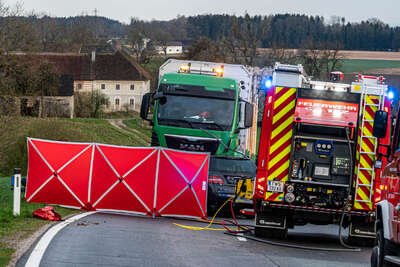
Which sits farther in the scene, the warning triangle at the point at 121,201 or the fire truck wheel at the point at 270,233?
the warning triangle at the point at 121,201

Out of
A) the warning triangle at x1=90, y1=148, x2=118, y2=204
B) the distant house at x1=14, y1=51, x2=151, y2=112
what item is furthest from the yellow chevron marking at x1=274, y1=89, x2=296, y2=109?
the distant house at x1=14, y1=51, x2=151, y2=112

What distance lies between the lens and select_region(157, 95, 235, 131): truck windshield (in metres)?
24.8

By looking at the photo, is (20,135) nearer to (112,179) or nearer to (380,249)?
(112,179)

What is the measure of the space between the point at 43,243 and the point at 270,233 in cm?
540

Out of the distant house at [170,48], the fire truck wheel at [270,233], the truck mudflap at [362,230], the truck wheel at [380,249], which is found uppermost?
the truck wheel at [380,249]

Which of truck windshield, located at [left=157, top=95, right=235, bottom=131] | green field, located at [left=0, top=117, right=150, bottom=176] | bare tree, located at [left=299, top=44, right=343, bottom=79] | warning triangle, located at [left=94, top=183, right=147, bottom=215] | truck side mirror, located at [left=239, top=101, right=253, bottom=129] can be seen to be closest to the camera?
warning triangle, located at [left=94, top=183, right=147, bottom=215]

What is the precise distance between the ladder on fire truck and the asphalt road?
3.84 ft

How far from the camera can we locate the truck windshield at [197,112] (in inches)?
977

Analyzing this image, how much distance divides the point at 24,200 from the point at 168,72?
849 cm

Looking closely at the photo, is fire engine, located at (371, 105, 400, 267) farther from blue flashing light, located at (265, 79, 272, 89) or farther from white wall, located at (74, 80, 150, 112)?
white wall, located at (74, 80, 150, 112)

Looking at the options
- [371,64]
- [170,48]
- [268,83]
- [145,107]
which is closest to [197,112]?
[145,107]

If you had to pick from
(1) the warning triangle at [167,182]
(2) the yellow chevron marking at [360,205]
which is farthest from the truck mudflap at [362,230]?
(1) the warning triangle at [167,182]

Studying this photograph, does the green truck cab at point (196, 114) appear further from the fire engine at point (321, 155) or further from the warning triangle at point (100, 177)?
the fire engine at point (321, 155)

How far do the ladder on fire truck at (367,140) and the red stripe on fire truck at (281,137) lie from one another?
1294 mm
